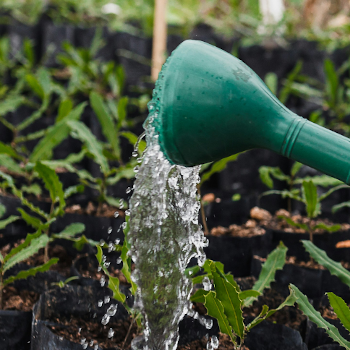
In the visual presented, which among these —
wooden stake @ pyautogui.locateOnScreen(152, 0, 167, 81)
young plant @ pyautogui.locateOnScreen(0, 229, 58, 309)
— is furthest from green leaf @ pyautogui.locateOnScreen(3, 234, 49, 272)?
wooden stake @ pyautogui.locateOnScreen(152, 0, 167, 81)

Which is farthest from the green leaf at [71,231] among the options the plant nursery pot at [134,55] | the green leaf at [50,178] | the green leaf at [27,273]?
the plant nursery pot at [134,55]

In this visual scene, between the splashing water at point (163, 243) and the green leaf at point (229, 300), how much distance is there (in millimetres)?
59

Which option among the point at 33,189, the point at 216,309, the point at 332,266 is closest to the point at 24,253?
the point at 216,309

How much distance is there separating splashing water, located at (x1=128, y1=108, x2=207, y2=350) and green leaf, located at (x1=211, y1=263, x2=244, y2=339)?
59mm

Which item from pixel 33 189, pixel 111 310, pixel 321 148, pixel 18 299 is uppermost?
pixel 321 148

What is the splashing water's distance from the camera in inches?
28.6

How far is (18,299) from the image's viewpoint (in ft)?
2.99

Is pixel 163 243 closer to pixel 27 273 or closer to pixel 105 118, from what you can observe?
pixel 27 273

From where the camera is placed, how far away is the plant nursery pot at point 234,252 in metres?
1.10

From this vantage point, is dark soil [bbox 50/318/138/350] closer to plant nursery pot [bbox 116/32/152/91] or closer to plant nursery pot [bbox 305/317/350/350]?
plant nursery pot [bbox 305/317/350/350]

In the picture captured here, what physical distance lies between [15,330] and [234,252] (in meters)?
0.55

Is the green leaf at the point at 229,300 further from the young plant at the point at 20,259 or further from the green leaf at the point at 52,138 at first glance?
the green leaf at the point at 52,138

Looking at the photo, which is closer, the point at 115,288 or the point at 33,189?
the point at 115,288

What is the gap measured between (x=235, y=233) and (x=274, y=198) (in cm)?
57
